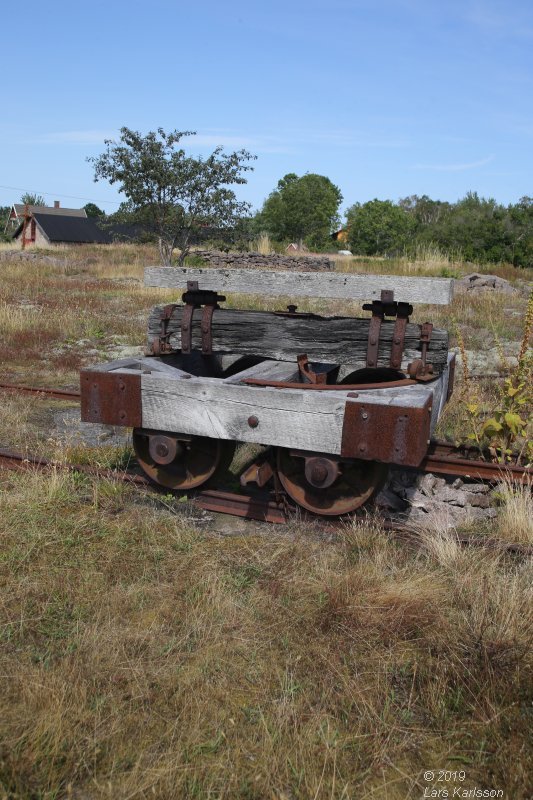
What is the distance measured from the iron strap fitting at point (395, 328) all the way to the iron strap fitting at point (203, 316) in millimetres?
1139

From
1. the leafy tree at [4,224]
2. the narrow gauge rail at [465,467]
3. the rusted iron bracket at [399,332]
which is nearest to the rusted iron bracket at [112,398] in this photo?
the rusted iron bracket at [399,332]

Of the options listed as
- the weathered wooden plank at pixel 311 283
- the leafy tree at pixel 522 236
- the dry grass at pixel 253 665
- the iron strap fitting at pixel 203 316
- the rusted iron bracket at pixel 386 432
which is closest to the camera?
the dry grass at pixel 253 665

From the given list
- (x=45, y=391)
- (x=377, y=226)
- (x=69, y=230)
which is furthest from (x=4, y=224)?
(x=45, y=391)

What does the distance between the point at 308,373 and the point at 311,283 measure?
60 cm

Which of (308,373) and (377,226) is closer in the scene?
(308,373)

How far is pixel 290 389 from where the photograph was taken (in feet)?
12.5

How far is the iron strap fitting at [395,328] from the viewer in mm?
4102

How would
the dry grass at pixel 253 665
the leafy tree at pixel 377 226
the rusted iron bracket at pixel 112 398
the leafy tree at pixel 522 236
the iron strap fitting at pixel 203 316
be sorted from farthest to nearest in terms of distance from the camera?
the leafy tree at pixel 377 226 < the leafy tree at pixel 522 236 < the iron strap fitting at pixel 203 316 < the rusted iron bracket at pixel 112 398 < the dry grass at pixel 253 665

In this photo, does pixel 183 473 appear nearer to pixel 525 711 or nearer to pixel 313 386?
pixel 313 386

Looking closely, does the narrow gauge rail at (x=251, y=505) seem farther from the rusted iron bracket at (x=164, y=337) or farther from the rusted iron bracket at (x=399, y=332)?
the rusted iron bracket at (x=399, y=332)

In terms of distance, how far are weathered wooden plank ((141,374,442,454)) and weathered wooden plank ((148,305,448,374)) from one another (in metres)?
0.65

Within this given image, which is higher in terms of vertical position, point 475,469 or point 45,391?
point 475,469

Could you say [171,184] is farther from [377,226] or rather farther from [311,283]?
[377,226]

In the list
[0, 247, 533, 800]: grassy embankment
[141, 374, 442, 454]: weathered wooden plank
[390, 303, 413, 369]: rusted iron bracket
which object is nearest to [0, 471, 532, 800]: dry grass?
[0, 247, 533, 800]: grassy embankment
